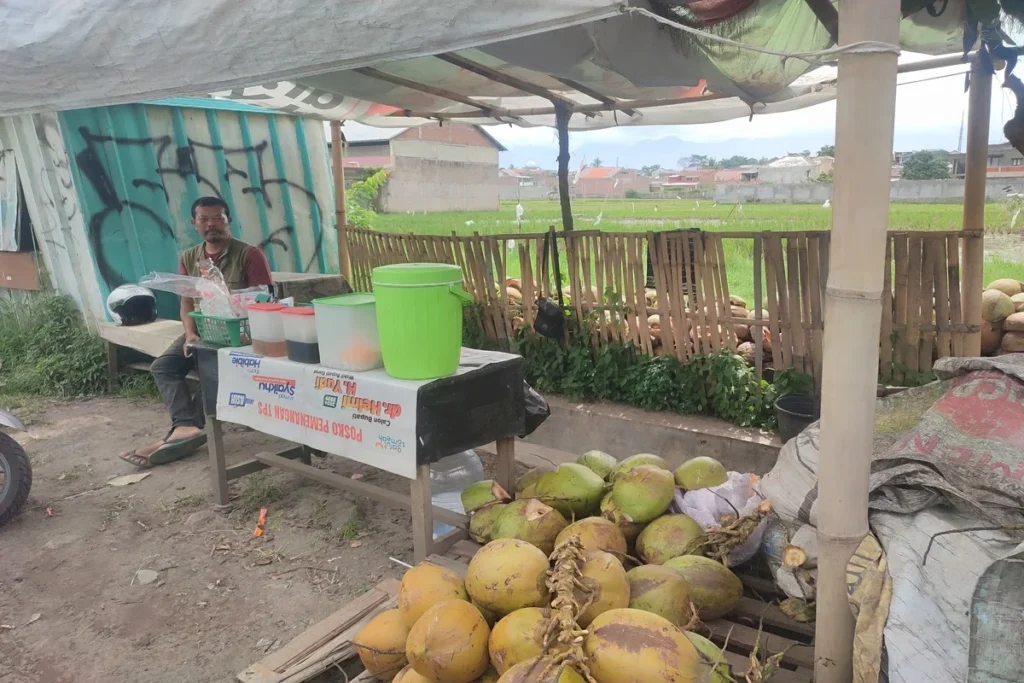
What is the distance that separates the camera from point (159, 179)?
7.08m

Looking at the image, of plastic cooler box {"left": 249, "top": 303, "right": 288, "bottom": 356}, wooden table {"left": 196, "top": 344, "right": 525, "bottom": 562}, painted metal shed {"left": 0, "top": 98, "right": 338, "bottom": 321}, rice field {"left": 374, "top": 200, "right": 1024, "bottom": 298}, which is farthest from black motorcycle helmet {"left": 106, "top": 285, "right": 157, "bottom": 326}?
wooden table {"left": 196, "top": 344, "right": 525, "bottom": 562}

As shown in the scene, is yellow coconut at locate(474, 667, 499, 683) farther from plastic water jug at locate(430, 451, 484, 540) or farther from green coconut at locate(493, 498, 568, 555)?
plastic water jug at locate(430, 451, 484, 540)

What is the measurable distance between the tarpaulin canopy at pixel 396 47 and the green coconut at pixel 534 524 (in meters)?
1.61

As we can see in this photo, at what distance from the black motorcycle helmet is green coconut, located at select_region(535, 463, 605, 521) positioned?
211 inches

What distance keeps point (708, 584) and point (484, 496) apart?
1114 mm

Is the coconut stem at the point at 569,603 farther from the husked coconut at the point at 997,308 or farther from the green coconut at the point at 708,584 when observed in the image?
the husked coconut at the point at 997,308

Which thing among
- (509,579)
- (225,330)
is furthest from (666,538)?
(225,330)

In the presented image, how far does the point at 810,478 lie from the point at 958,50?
4135 millimetres

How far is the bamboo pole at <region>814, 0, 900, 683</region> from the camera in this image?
1.62 metres

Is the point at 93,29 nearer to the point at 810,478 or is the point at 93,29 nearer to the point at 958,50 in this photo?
the point at 810,478

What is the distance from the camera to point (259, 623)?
10.1ft

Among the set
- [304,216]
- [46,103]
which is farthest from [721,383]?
[304,216]

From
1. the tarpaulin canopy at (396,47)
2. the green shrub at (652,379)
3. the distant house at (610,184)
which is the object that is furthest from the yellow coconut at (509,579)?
the distant house at (610,184)

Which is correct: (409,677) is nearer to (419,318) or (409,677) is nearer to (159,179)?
(419,318)
